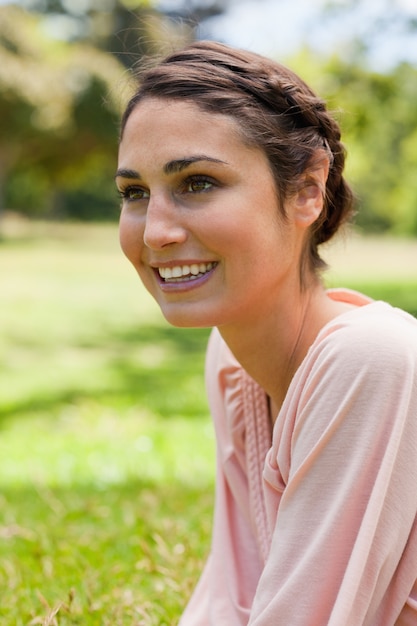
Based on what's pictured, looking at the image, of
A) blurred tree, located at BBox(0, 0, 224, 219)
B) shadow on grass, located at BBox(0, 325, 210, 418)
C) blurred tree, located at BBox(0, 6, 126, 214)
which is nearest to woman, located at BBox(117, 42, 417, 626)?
shadow on grass, located at BBox(0, 325, 210, 418)

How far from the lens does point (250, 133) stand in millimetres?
2070

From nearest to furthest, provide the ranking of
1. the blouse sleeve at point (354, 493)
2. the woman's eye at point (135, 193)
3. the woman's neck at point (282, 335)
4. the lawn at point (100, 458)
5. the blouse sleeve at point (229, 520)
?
the blouse sleeve at point (354, 493)
the woman's eye at point (135, 193)
the woman's neck at point (282, 335)
the blouse sleeve at point (229, 520)
the lawn at point (100, 458)

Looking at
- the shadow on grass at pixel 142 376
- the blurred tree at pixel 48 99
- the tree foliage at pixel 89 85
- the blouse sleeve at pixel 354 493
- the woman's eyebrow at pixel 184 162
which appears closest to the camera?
the blouse sleeve at pixel 354 493

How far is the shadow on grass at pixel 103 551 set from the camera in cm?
289

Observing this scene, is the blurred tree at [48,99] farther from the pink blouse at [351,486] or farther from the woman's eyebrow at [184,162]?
the pink blouse at [351,486]

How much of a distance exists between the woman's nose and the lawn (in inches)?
43.4

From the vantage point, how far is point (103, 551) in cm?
359

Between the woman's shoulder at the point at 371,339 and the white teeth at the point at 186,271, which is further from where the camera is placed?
the white teeth at the point at 186,271

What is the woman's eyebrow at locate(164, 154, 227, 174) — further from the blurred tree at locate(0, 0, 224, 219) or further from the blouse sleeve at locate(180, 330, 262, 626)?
the blurred tree at locate(0, 0, 224, 219)

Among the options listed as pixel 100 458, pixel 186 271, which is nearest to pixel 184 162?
pixel 186 271

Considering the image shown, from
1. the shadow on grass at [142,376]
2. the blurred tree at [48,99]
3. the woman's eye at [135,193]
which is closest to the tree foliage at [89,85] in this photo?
the blurred tree at [48,99]

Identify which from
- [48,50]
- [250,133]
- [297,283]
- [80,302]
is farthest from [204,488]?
[48,50]

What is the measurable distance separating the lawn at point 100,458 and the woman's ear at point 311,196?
81cm

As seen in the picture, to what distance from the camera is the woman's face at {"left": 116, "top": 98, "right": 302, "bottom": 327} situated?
2029mm
